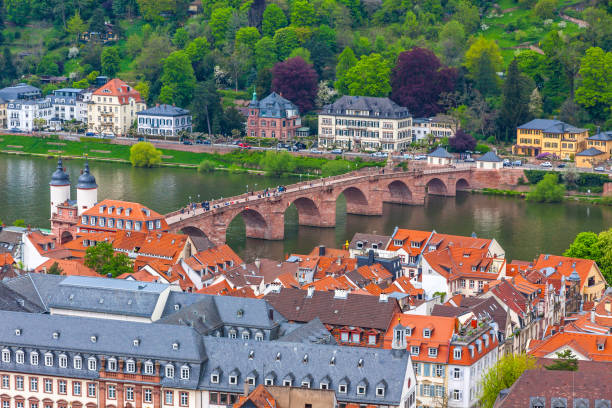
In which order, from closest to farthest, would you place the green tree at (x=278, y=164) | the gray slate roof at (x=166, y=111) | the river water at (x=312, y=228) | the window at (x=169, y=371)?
the window at (x=169, y=371), the river water at (x=312, y=228), the green tree at (x=278, y=164), the gray slate roof at (x=166, y=111)

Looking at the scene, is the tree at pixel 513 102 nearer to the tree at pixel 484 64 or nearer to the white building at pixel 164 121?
the tree at pixel 484 64

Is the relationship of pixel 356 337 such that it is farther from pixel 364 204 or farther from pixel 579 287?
pixel 364 204

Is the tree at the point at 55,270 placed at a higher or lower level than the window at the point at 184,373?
A: higher

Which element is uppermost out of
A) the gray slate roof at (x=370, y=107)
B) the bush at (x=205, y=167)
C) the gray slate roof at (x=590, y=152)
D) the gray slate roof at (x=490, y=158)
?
the gray slate roof at (x=370, y=107)

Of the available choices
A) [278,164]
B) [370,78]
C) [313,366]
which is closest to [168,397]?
[313,366]

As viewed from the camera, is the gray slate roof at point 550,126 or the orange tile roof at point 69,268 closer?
the orange tile roof at point 69,268

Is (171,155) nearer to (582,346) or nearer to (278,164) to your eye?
(278,164)

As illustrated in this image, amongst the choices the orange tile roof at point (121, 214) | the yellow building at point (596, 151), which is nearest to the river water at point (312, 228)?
the orange tile roof at point (121, 214)
